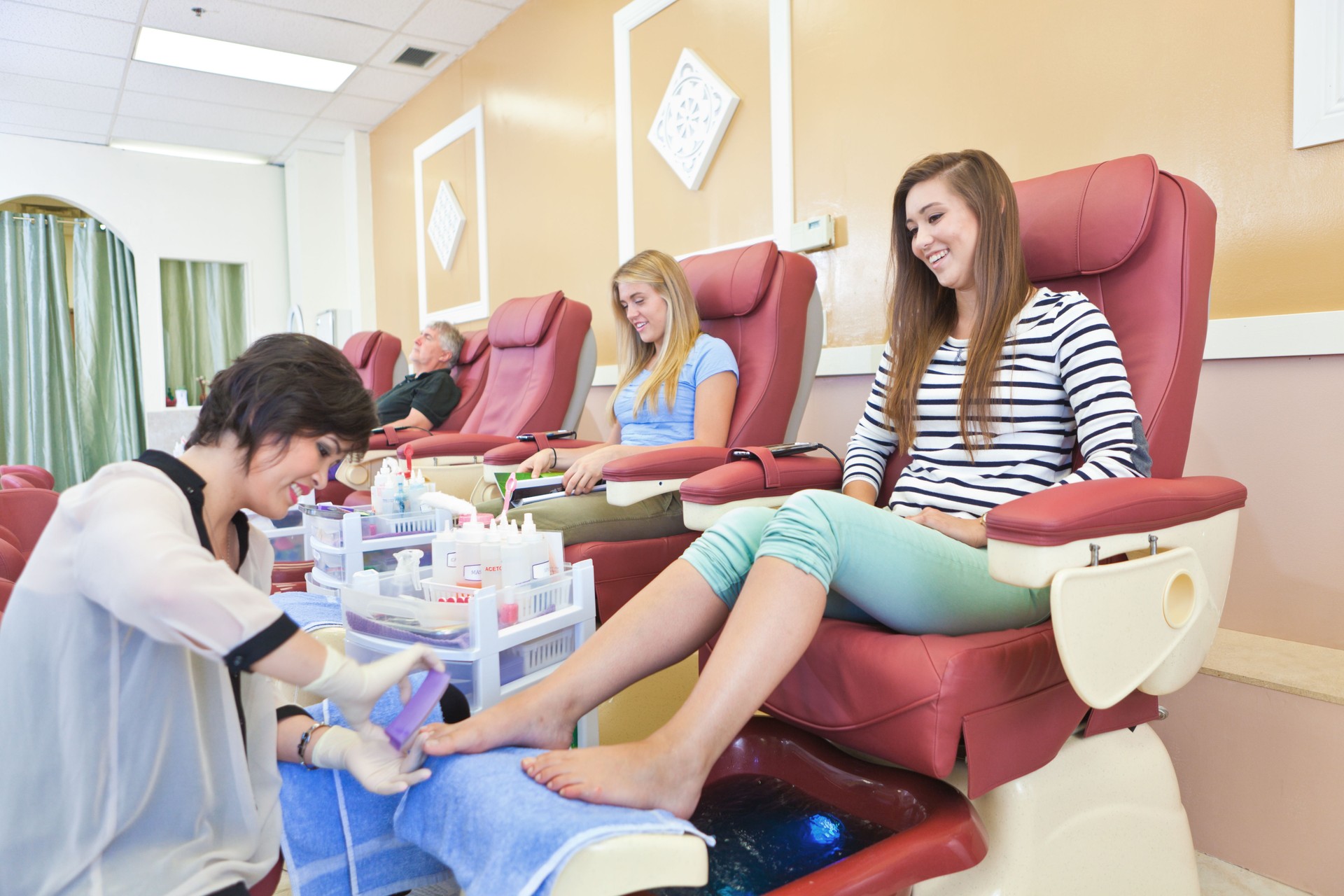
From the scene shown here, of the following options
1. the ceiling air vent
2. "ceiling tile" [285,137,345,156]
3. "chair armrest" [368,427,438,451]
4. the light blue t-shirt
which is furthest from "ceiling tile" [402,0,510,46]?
the light blue t-shirt

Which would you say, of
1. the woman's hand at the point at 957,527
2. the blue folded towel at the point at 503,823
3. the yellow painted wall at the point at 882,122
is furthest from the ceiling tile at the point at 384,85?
the blue folded towel at the point at 503,823

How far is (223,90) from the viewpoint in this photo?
15.7 ft

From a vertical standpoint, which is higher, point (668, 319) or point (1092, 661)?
point (668, 319)

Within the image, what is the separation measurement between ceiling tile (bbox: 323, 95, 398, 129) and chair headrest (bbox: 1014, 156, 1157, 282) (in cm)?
457

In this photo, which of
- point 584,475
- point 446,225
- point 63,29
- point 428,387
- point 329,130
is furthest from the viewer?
point 329,130

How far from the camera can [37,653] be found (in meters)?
0.72

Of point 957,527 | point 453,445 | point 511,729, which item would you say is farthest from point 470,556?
point 453,445

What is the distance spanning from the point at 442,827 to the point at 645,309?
1.49m

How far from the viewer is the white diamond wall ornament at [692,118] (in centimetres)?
279

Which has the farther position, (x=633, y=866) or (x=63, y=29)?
(x=63, y=29)

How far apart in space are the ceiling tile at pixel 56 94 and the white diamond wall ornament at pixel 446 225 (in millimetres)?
1865

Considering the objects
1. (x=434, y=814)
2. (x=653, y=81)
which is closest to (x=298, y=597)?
(x=434, y=814)

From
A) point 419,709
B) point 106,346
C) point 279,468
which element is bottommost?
point 419,709

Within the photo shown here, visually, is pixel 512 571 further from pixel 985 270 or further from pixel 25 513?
pixel 25 513
